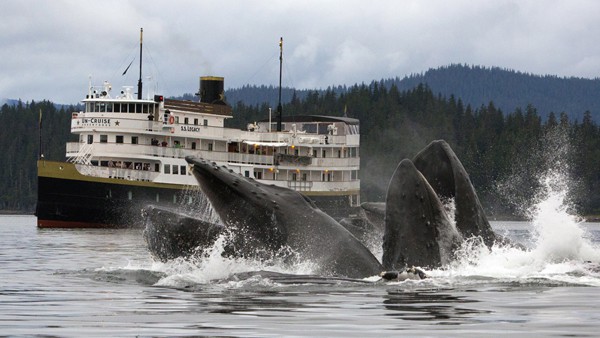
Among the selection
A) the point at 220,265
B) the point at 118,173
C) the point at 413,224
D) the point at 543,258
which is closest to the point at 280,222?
the point at 220,265

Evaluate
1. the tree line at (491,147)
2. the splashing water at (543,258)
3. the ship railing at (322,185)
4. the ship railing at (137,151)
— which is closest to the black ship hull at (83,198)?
the ship railing at (137,151)

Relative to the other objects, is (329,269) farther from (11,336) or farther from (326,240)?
(11,336)

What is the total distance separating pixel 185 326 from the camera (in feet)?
46.8

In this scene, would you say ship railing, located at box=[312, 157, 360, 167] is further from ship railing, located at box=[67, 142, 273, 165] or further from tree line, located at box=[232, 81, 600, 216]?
tree line, located at box=[232, 81, 600, 216]

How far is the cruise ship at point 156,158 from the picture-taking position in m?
78.1

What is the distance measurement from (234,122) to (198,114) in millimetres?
106029

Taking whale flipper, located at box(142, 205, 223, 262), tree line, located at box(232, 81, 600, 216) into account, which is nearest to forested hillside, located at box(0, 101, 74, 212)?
tree line, located at box(232, 81, 600, 216)

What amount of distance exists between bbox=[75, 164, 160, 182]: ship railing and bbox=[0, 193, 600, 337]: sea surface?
5473 cm

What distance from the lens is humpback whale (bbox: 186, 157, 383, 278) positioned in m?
18.8

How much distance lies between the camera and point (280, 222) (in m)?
18.8

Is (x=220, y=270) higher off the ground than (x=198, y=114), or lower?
lower

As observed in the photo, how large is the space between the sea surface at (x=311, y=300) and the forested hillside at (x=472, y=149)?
393ft

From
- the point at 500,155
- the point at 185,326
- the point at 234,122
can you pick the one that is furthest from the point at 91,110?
the point at 234,122

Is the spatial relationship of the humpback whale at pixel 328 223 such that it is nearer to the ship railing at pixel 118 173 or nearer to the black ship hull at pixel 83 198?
the black ship hull at pixel 83 198
